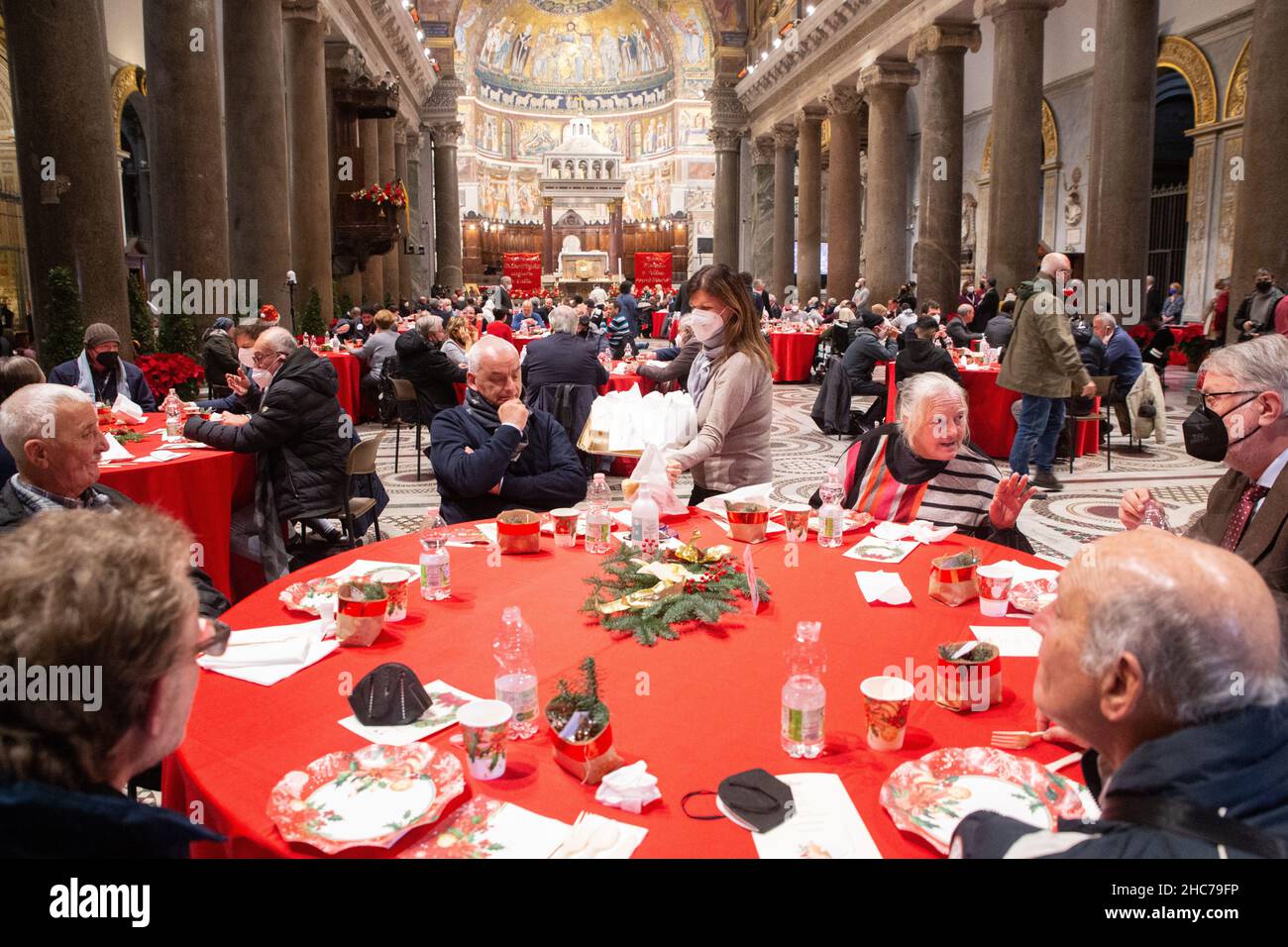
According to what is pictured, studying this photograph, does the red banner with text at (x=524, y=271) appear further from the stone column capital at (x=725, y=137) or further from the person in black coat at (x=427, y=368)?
the person in black coat at (x=427, y=368)

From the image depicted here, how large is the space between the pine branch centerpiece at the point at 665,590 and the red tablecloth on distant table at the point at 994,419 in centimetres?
683

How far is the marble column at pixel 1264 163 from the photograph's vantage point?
8578 mm

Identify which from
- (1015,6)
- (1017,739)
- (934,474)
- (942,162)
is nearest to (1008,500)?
(934,474)

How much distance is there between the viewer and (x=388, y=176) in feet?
66.1

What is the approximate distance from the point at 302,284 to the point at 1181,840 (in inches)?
536

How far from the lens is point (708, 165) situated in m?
36.5

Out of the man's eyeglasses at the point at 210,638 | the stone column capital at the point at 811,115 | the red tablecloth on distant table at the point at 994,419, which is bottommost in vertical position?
the red tablecloth on distant table at the point at 994,419

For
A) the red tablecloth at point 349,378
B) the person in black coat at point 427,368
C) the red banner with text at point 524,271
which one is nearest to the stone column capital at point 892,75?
the red tablecloth at point 349,378

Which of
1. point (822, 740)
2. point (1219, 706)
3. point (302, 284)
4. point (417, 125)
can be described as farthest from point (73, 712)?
point (417, 125)

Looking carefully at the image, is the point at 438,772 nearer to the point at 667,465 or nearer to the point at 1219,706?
the point at 1219,706

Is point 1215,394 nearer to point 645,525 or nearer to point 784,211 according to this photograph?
point 645,525

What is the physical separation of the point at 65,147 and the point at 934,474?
21.3 feet

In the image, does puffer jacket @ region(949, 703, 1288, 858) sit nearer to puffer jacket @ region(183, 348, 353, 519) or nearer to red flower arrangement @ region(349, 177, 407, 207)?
puffer jacket @ region(183, 348, 353, 519)

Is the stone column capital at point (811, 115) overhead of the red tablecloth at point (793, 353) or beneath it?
overhead
